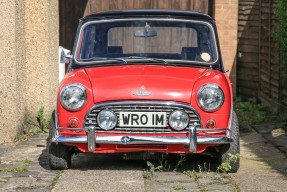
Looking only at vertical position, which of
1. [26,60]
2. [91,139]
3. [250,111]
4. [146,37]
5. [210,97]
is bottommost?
[250,111]

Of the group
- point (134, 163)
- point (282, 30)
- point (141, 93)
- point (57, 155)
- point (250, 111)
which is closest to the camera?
point (141, 93)

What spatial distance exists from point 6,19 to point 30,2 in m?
1.05

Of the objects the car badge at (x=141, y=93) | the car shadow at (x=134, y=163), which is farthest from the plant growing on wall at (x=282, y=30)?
the car badge at (x=141, y=93)

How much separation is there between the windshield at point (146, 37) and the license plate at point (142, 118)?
0.99 m

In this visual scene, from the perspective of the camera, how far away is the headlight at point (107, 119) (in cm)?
809

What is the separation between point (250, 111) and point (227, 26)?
66.7 inches

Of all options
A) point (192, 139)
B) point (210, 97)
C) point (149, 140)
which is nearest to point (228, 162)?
point (192, 139)

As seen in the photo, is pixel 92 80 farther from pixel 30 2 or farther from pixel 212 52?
pixel 30 2

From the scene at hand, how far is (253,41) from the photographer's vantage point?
51.5 ft

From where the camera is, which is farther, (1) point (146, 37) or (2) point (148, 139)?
(1) point (146, 37)

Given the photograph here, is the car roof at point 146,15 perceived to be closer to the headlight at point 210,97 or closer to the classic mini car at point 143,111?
the classic mini car at point 143,111

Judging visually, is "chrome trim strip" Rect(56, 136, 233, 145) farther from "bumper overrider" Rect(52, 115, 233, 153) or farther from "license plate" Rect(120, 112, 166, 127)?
"license plate" Rect(120, 112, 166, 127)

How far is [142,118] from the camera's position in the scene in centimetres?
809

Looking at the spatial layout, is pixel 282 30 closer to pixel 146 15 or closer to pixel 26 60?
pixel 146 15
